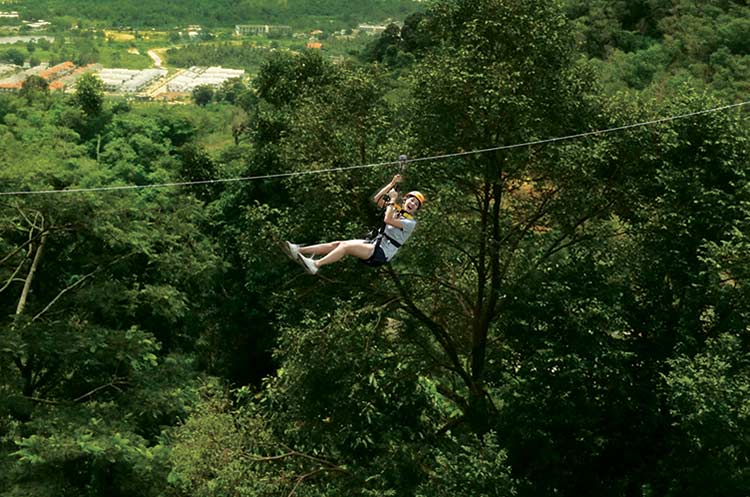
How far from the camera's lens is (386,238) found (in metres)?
7.12

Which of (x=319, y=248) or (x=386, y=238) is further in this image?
(x=319, y=248)

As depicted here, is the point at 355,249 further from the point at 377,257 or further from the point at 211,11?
the point at 211,11

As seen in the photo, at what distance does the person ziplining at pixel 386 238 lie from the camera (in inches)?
276

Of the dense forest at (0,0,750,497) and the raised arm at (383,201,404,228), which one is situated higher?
the raised arm at (383,201,404,228)

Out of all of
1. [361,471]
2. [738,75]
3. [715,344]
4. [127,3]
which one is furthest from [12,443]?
[127,3]

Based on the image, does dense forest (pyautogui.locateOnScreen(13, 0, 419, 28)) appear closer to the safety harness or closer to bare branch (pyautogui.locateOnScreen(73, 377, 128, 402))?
bare branch (pyautogui.locateOnScreen(73, 377, 128, 402))

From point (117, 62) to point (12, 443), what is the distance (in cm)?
10873

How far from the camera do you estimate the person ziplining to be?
7.02m

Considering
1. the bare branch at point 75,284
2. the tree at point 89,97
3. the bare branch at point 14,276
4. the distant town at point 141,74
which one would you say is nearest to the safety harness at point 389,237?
the bare branch at point 75,284

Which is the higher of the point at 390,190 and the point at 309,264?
the point at 390,190

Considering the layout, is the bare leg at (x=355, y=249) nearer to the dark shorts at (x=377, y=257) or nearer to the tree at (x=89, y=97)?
the dark shorts at (x=377, y=257)

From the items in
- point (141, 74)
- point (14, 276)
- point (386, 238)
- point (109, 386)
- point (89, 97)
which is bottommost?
point (141, 74)

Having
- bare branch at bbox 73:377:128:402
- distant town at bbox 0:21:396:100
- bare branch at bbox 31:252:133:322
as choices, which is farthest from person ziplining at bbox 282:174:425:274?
distant town at bbox 0:21:396:100

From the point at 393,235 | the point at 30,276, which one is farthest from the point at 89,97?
the point at 393,235
